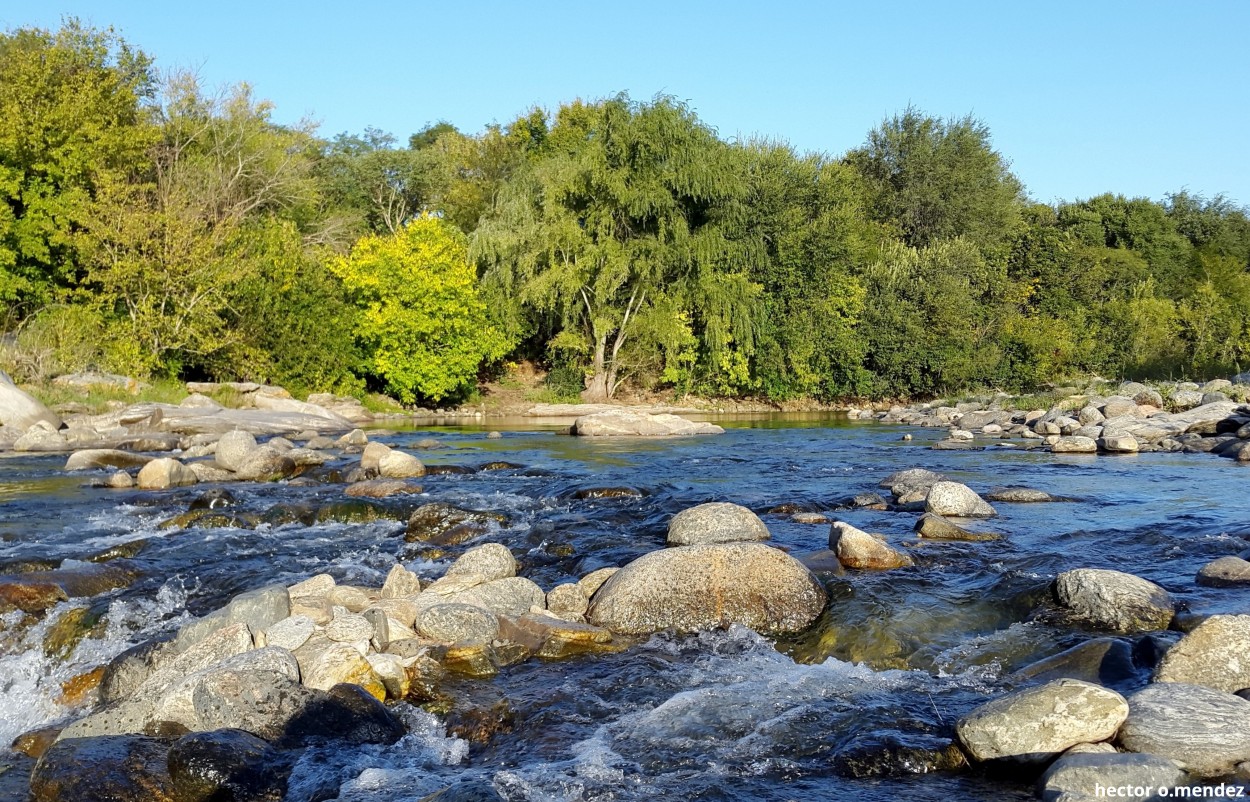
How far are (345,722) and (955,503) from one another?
8233 mm

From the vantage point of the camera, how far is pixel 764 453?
20.4 meters

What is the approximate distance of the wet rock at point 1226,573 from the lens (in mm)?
8039

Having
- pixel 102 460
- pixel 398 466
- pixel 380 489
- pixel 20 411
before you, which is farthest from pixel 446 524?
pixel 20 411

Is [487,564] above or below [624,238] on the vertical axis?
below

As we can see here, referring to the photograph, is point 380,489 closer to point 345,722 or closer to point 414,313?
point 345,722

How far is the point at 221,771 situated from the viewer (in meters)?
4.99

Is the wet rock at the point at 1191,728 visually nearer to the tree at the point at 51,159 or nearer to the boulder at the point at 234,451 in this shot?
the boulder at the point at 234,451

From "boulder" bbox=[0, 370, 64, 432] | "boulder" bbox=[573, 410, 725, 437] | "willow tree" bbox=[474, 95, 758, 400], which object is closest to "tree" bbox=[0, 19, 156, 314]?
"boulder" bbox=[0, 370, 64, 432]

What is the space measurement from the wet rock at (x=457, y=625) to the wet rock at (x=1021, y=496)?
835cm

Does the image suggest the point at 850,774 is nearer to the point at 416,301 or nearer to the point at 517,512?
the point at 517,512

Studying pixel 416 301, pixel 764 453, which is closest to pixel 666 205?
pixel 416 301

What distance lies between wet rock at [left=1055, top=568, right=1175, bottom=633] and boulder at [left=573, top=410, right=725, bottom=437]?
59.6 ft

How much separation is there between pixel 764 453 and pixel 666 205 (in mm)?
16534

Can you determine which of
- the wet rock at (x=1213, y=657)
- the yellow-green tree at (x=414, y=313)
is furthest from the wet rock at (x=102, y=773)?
the yellow-green tree at (x=414, y=313)
